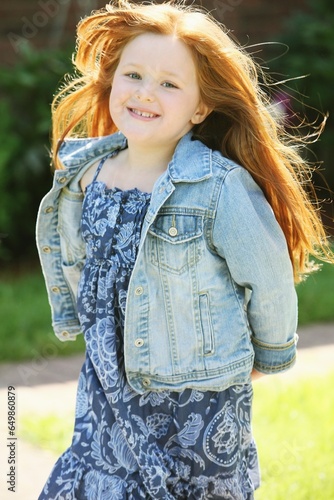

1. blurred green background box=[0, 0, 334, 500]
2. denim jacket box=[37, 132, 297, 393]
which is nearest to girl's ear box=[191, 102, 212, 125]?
denim jacket box=[37, 132, 297, 393]

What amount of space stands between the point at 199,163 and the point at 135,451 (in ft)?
2.63

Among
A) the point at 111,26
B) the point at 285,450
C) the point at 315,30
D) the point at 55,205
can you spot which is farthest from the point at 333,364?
the point at 315,30

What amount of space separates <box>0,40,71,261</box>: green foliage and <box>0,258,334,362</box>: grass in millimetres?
398

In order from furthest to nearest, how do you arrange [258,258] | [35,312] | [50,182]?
1. [50,182]
2. [35,312]
3. [258,258]

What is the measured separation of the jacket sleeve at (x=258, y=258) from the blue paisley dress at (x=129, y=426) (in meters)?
0.18

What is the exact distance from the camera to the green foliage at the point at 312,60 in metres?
7.98

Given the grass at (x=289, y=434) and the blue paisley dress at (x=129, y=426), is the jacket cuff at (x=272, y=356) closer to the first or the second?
the blue paisley dress at (x=129, y=426)

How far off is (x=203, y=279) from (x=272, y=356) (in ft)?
1.08

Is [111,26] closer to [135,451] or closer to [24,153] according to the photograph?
[135,451]

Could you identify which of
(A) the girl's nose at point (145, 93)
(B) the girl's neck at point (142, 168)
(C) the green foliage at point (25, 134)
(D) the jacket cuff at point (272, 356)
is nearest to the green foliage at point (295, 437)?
(D) the jacket cuff at point (272, 356)

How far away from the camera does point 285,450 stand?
3.84 m

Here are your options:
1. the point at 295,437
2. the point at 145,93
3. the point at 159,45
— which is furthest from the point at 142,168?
the point at 295,437

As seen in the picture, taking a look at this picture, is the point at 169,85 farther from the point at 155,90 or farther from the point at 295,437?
the point at 295,437

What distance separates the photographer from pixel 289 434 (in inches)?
159
